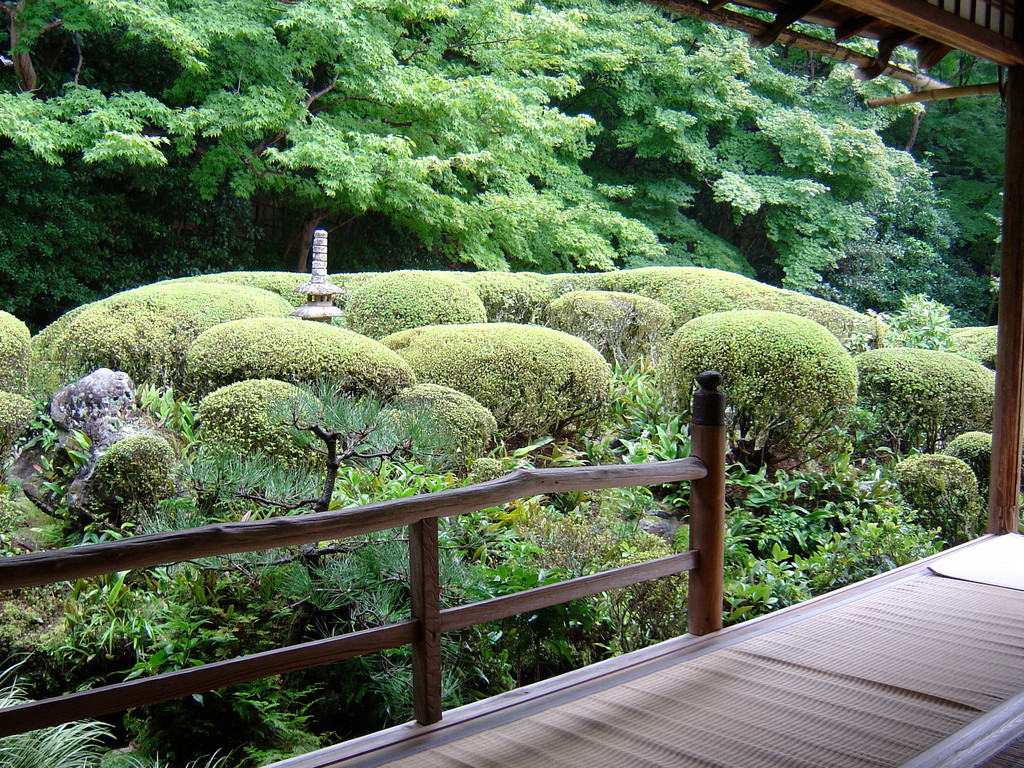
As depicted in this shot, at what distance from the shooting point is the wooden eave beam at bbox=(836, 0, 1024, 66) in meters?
2.78

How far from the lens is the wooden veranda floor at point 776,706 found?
1.77 meters

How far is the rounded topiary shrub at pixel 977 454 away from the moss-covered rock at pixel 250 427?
3784 millimetres

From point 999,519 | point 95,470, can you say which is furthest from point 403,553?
point 999,519

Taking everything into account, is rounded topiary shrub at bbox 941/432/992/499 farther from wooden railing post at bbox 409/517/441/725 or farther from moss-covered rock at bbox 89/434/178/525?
moss-covered rock at bbox 89/434/178/525

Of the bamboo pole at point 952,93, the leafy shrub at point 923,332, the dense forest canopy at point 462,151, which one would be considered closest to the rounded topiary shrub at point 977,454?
the bamboo pole at point 952,93

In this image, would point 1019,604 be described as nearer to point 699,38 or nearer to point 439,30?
point 439,30

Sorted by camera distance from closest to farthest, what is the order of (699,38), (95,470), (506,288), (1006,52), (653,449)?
(1006,52) < (95,470) < (653,449) < (506,288) < (699,38)

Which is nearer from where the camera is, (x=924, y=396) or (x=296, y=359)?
(x=296, y=359)

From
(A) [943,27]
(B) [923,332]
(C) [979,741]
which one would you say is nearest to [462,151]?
(B) [923,332]

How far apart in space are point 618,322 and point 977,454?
9.53 ft

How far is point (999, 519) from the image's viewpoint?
389 cm

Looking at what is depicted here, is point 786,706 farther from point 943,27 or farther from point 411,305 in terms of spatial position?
point 411,305

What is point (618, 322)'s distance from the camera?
22.7 feet

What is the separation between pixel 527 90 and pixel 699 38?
4.08 m
